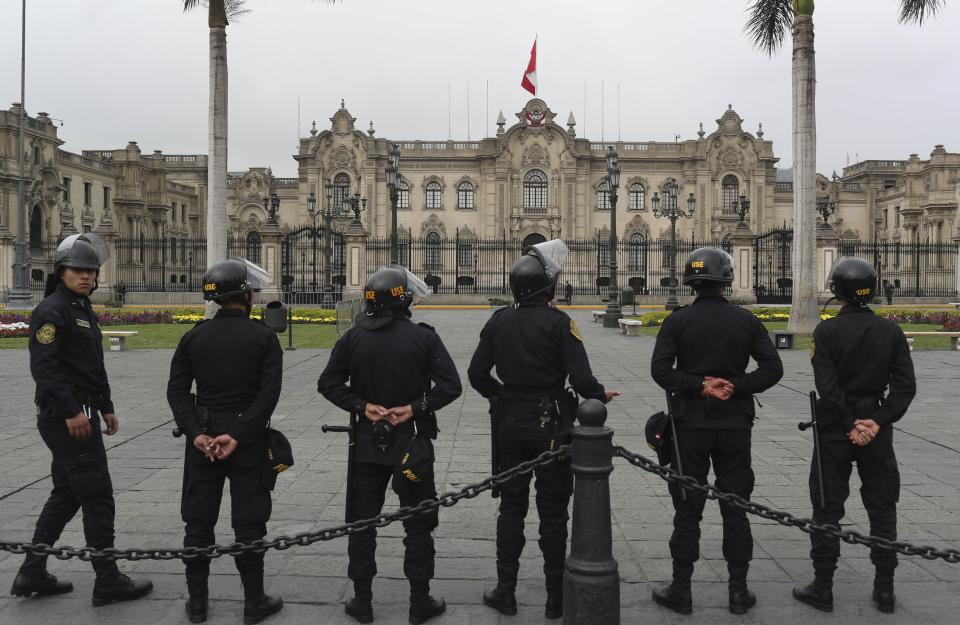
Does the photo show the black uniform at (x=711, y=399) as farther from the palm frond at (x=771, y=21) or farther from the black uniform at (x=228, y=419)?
the palm frond at (x=771, y=21)

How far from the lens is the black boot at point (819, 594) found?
3.86 meters

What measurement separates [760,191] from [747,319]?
5438 cm

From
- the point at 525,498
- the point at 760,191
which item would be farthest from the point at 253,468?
the point at 760,191

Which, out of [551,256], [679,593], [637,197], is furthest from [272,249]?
[637,197]

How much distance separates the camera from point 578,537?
3496 millimetres

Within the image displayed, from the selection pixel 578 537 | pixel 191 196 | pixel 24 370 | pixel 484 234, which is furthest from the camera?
pixel 191 196

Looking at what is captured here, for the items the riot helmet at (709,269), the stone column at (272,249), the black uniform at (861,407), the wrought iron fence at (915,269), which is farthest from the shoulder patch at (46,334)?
the wrought iron fence at (915,269)

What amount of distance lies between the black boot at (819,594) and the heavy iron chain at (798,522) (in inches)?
12.5

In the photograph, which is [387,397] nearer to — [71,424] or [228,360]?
[228,360]

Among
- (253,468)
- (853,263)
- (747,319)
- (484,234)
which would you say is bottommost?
(253,468)

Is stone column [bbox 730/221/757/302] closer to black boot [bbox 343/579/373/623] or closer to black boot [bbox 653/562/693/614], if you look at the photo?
black boot [bbox 653/562/693/614]

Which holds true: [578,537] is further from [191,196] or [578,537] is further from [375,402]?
[191,196]

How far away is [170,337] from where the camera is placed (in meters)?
18.7

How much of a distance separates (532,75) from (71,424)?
46.2 meters
